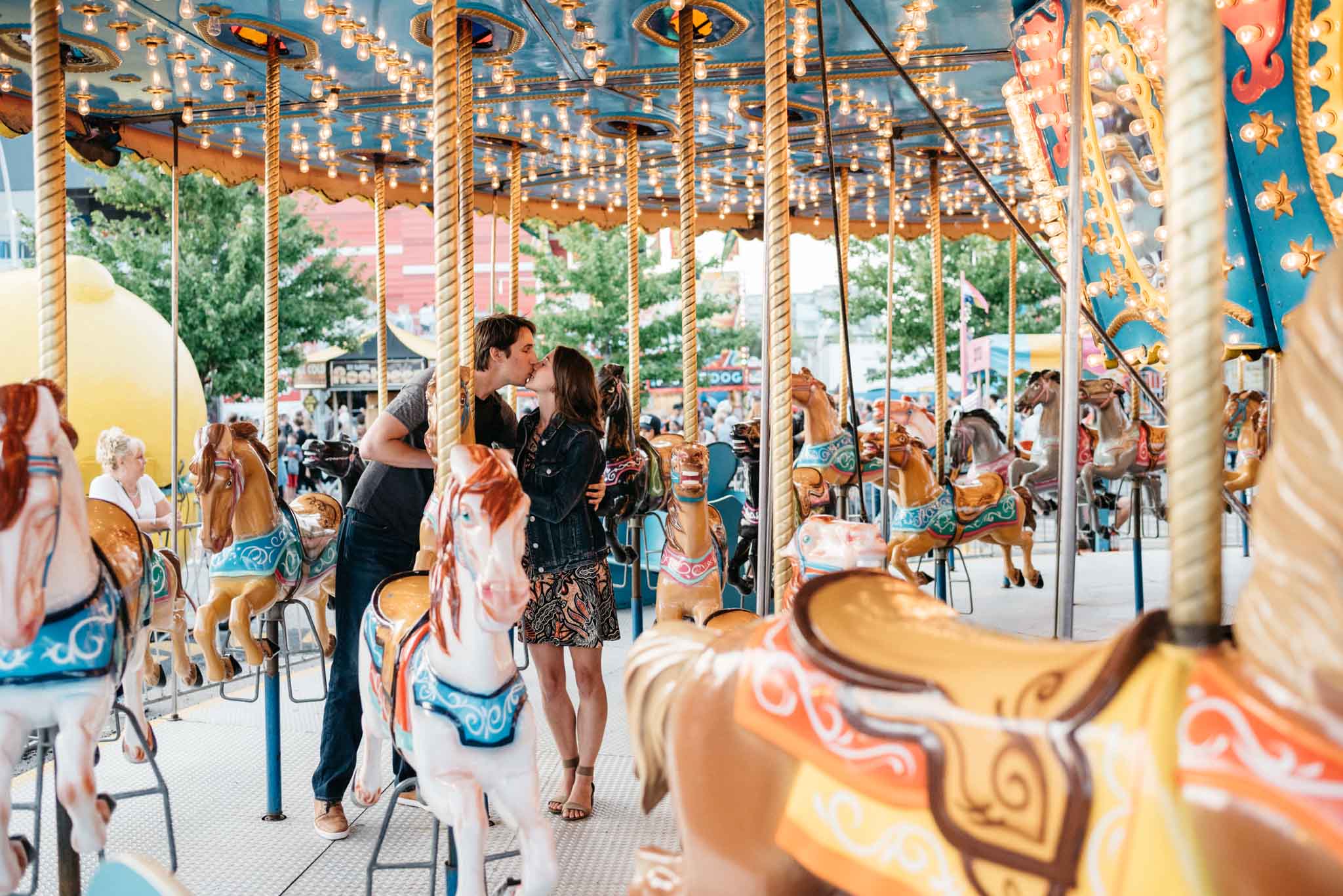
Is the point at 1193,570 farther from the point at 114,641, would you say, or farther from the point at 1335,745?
the point at 114,641

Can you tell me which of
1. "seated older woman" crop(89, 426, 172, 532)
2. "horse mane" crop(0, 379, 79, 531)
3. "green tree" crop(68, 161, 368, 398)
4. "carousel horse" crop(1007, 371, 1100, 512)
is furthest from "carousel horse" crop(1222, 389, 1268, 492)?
"green tree" crop(68, 161, 368, 398)

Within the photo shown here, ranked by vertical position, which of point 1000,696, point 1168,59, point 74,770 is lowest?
point 74,770

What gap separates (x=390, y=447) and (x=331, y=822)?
1.23m

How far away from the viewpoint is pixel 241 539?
3.75 m

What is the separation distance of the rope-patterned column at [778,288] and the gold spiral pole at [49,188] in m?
1.68

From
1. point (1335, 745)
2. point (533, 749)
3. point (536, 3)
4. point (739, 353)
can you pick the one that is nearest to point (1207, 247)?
point (1335, 745)

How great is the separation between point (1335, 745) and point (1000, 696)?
11.1 inches

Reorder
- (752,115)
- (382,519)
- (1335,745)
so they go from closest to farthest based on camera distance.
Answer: (1335,745) → (382,519) → (752,115)

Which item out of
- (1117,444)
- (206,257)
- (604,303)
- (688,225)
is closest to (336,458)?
(688,225)

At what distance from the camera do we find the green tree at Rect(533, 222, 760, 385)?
1866cm

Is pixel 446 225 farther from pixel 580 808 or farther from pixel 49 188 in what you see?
pixel 580 808

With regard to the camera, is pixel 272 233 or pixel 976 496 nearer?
pixel 272 233

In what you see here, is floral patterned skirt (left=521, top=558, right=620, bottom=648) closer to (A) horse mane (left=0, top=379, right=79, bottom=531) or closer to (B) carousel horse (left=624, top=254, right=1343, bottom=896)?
(A) horse mane (left=0, top=379, right=79, bottom=531)

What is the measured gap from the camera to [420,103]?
5707mm
